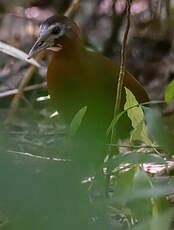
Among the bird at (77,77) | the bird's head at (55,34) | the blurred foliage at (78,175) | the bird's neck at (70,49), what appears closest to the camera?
the blurred foliage at (78,175)

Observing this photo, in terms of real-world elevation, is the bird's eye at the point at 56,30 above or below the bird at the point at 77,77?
above

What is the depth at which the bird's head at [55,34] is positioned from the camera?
2.65m

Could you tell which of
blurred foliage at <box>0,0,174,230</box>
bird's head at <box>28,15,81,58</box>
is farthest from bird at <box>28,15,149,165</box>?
blurred foliage at <box>0,0,174,230</box>

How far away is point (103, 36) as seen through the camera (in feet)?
16.5

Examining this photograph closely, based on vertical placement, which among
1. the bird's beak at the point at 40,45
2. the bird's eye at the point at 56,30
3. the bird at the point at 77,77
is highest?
the bird's eye at the point at 56,30

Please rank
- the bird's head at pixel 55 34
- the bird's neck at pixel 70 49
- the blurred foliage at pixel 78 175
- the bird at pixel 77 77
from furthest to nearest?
the bird's neck at pixel 70 49, the bird's head at pixel 55 34, the bird at pixel 77 77, the blurred foliage at pixel 78 175

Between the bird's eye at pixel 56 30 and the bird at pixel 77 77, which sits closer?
the bird at pixel 77 77

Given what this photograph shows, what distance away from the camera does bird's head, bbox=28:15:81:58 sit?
2.65 metres

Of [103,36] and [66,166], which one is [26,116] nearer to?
[103,36]

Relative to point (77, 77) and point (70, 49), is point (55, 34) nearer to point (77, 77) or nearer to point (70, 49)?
point (70, 49)

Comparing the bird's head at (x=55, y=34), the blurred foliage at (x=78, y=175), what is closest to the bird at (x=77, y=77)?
the bird's head at (x=55, y=34)

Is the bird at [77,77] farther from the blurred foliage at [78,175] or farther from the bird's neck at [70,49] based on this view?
the blurred foliage at [78,175]

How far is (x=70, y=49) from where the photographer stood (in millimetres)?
2797

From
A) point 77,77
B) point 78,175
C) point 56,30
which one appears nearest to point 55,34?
point 56,30
